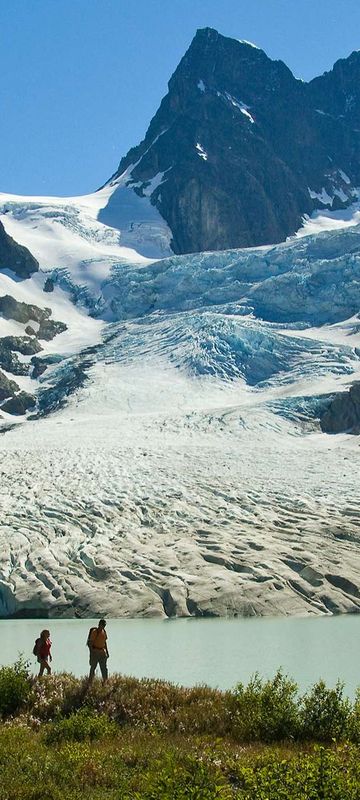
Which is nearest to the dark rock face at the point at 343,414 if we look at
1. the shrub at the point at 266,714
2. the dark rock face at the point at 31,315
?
the shrub at the point at 266,714

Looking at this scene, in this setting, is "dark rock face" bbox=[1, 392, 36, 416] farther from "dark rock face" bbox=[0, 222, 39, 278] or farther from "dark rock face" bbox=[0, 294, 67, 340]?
"dark rock face" bbox=[0, 222, 39, 278]

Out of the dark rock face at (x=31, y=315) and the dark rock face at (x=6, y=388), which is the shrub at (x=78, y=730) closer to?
the dark rock face at (x=6, y=388)

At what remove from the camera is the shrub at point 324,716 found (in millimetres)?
10844

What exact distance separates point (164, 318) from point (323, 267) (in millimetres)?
16026

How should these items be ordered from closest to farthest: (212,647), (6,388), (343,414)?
(212,647), (343,414), (6,388)

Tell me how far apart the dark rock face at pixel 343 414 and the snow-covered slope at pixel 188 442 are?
1.03 metres

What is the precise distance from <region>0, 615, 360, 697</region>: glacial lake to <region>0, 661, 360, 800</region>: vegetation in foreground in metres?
2.17

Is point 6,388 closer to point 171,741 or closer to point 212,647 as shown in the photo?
point 212,647

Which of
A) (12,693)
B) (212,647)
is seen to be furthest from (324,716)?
(212,647)

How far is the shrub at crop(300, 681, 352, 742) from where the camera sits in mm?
10844

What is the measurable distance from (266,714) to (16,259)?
10474 centimetres

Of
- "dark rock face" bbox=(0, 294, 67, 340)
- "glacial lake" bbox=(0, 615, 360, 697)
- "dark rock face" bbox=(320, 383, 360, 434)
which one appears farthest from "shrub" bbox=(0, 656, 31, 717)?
"dark rock face" bbox=(0, 294, 67, 340)

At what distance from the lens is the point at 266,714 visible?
11.1 m

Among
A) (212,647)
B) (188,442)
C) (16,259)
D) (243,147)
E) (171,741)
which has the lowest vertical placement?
(212,647)
